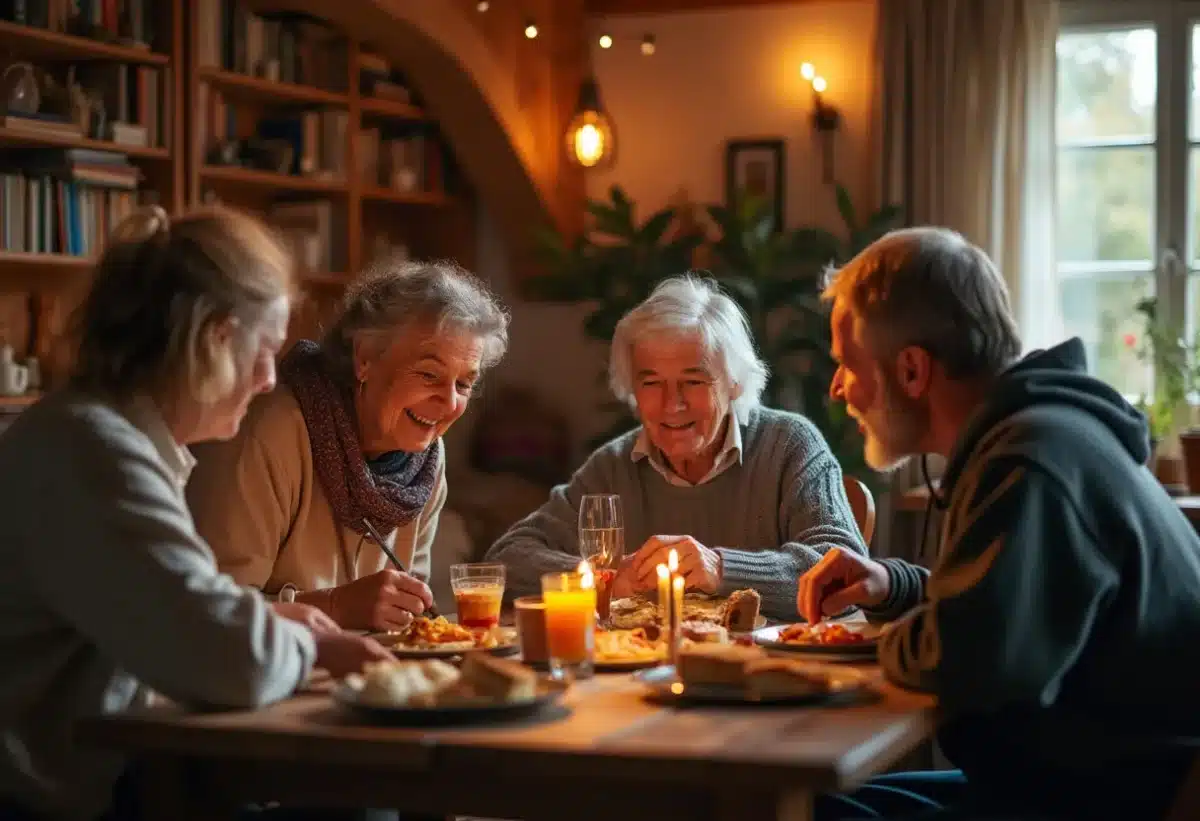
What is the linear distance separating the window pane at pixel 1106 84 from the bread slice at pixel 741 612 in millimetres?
3955

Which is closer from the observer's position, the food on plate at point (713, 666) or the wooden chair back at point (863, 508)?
the food on plate at point (713, 666)

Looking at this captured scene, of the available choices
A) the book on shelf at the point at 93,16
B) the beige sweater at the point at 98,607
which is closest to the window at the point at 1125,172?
the book on shelf at the point at 93,16

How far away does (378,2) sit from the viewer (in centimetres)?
556

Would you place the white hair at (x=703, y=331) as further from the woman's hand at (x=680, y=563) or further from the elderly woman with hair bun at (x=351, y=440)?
the woman's hand at (x=680, y=563)

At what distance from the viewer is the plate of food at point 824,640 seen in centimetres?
220

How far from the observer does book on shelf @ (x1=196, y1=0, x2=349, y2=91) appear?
5465 millimetres

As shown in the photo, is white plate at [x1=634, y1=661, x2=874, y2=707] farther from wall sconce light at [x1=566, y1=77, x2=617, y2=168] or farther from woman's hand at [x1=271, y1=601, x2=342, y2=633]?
wall sconce light at [x1=566, y1=77, x2=617, y2=168]

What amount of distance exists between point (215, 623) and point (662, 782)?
0.49 metres

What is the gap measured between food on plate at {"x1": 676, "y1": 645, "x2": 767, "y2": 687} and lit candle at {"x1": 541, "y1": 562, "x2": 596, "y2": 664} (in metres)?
0.14

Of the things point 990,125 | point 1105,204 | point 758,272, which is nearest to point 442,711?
point 758,272

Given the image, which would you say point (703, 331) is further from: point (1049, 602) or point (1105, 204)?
point (1105, 204)

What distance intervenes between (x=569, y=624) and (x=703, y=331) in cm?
121

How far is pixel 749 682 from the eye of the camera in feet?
6.13

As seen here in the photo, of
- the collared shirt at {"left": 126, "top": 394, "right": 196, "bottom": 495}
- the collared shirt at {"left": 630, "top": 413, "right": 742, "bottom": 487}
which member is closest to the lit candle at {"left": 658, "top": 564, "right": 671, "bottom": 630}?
the collared shirt at {"left": 126, "top": 394, "right": 196, "bottom": 495}
